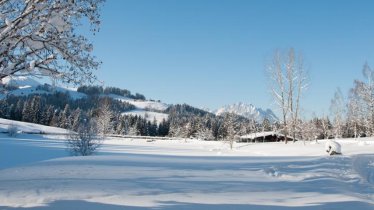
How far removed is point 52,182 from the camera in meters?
10.1

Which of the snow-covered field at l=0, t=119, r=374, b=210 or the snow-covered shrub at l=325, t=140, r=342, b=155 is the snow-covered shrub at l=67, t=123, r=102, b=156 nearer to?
the snow-covered field at l=0, t=119, r=374, b=210

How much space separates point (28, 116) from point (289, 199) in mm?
116490

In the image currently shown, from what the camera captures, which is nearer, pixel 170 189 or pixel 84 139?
pixel 170 189

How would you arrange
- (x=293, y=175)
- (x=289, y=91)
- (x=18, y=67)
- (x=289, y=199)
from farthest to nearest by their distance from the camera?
1. (x=289, y=91)
2. (x=293, y=175)
3. (x=289, y=199)
4. (x=18, y=67)

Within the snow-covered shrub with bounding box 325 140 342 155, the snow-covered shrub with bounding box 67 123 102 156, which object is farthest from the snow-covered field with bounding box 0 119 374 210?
the snow-covered shrub with bounding box 67 123 102 156

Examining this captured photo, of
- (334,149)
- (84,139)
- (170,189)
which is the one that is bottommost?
(170,189)

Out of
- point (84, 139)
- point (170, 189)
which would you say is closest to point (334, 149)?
point (84, 139)

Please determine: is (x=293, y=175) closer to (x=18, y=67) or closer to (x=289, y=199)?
(x=289, y=199)

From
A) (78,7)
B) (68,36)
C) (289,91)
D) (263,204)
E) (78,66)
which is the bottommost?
(263,204)

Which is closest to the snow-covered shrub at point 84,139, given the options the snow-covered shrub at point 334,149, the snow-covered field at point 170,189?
the snow-covered field at point 170,189

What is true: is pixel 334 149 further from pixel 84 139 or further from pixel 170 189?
pixel 170 189

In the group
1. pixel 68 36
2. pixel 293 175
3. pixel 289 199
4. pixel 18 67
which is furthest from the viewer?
pixel 293 175

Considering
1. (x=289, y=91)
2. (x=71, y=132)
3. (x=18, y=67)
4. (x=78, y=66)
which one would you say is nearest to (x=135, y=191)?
(x=78, y=66)

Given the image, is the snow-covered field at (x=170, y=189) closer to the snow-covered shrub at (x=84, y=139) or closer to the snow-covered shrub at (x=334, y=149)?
the snow-covered shrub at (x=334, y=149)
